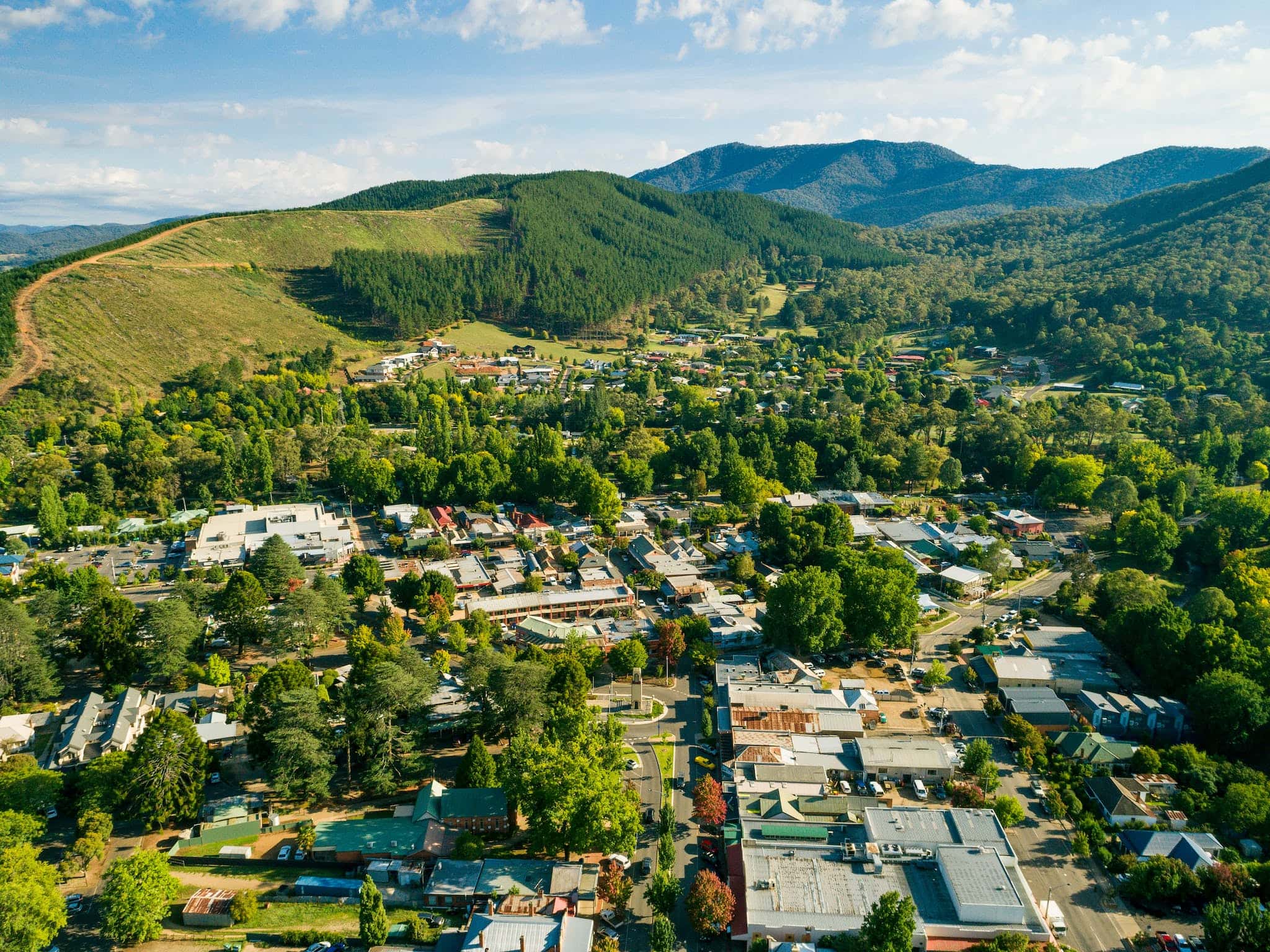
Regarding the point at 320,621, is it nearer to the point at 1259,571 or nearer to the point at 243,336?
the point at 1259,571

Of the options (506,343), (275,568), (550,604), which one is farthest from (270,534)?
(506,343)

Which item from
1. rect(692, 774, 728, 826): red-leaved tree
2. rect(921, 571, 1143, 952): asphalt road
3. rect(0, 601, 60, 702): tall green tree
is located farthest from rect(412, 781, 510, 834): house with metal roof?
rect(0, 601, 60, 702): tall green tree

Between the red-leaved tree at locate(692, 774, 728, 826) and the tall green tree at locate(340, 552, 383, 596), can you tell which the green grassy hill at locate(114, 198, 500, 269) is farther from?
the red-leaved tree at locate(692, 774, 728, 826)

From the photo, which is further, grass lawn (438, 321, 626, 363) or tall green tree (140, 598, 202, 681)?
grass lawn (438, 321, 626, 363)

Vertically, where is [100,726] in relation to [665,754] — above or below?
above

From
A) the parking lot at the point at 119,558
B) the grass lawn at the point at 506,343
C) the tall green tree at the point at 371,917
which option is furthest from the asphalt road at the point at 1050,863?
the grass lawn at the point at 506,343

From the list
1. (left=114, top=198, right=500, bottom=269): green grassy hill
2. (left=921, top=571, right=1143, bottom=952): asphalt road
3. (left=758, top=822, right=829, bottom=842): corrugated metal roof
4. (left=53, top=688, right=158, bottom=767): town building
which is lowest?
(left=921, top=571, right=1143, bottom=952): asphalt road

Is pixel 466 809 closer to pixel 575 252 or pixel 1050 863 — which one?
pixel 1050 863

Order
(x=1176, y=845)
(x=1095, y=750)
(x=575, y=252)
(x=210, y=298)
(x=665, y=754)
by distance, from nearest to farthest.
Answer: (x=1176, y=845) < (x=1095, y=750) < (x=665, y=754) < (x=210, y=298) < (x=575, y=252)
